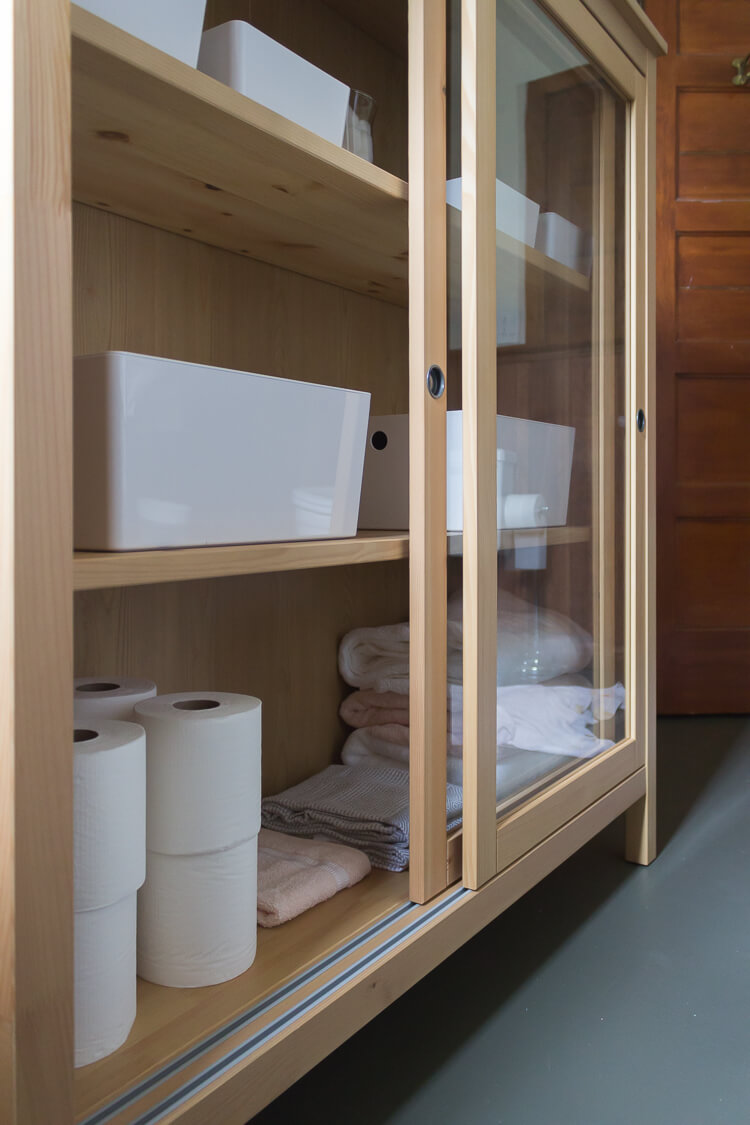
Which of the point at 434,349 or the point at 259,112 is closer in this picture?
the point at 259,112

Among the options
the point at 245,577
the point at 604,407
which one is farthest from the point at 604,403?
the point at 245,577

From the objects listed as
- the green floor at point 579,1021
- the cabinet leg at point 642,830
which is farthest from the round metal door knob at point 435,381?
the cabinet leg at point 642,830

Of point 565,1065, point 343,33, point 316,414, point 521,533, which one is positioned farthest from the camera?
point 343,33

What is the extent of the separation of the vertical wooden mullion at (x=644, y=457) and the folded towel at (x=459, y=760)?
32 centimetres

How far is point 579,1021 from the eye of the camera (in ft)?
3.41

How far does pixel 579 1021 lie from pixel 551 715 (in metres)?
0.37

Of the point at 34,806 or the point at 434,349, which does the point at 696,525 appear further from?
Result: the point at 34,806

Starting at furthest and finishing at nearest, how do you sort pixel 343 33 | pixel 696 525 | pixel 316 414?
pixel 696 525 → pixel 343 33 → pixel 316 414

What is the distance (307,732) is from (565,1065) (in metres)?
0.57

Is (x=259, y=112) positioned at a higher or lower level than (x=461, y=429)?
higher

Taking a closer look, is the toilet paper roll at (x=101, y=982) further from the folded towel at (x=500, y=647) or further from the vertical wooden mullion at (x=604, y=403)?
the vertical wooden mullion at (x=604, y=403)

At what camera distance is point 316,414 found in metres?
0.84

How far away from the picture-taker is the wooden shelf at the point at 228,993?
2.12 feet

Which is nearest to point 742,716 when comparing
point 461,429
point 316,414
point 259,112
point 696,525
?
point 696,525
